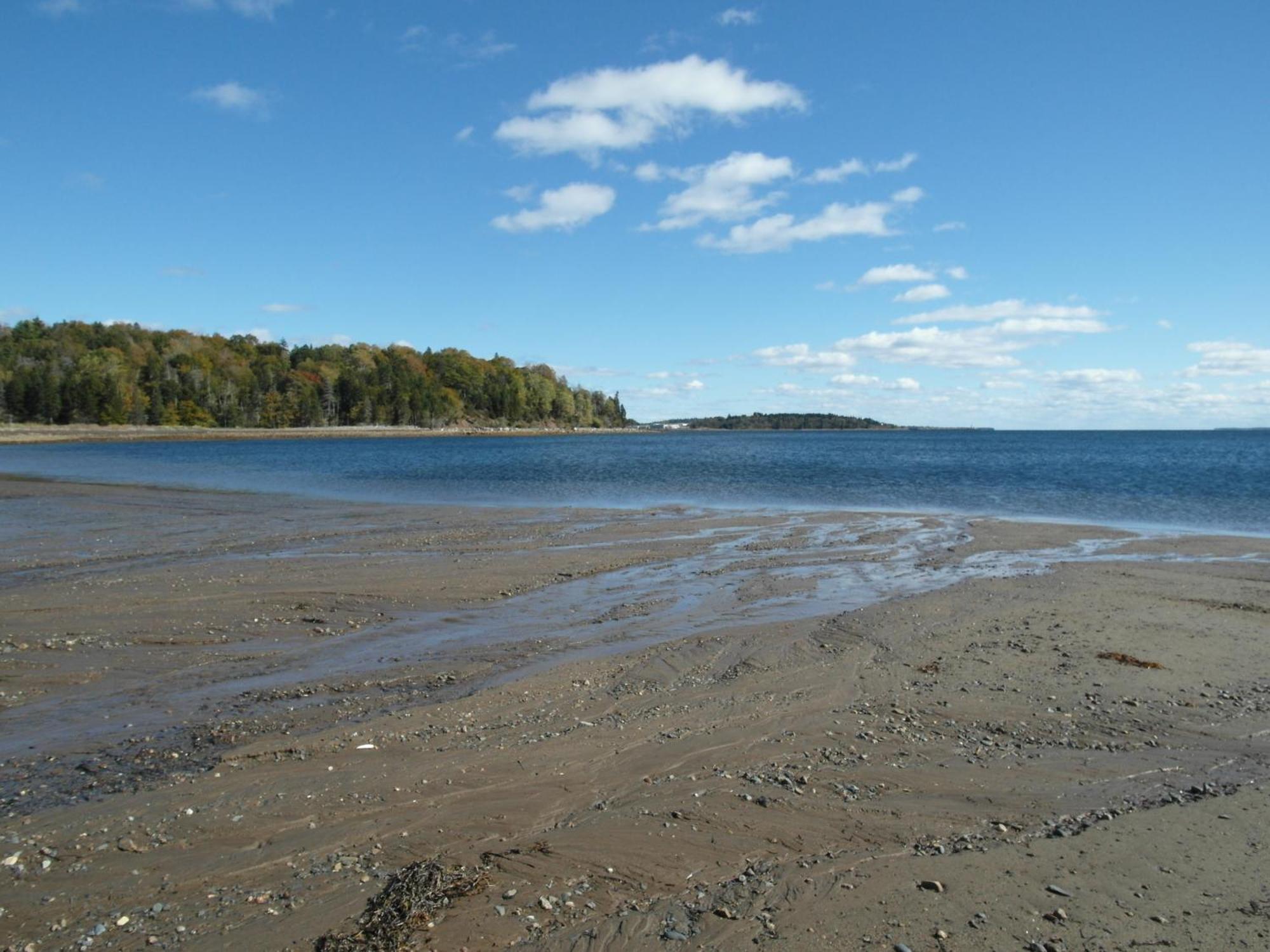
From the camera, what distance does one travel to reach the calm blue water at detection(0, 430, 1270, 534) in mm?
34219

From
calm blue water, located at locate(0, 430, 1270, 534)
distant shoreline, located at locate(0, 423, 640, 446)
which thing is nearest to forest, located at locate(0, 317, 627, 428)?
distant shoreline, located at locate(0, 423, 640, 446)

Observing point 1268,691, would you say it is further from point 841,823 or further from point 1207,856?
point 841,823

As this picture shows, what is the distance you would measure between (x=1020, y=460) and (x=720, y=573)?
230 ft

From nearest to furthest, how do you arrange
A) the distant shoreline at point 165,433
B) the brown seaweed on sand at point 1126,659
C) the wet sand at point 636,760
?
the wet sand at point 636,760 < the brown seaweed on sand at point 1126,659 < the distant shoreline at point 165,433

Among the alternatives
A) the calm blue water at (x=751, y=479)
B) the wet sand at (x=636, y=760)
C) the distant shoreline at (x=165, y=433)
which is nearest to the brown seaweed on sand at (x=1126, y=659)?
the wet sand at (x=636, y=760)

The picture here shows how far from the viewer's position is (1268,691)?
9.82 meters

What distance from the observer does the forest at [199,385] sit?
122 m

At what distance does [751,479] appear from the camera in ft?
162

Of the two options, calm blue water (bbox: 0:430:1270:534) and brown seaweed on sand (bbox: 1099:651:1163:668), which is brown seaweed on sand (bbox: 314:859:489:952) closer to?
brown seaweed on sand (bbox: 1099:651:1163:668)

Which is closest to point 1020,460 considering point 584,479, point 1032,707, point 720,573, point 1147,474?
point 1147,474

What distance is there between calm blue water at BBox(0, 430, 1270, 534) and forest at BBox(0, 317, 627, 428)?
4153 cm

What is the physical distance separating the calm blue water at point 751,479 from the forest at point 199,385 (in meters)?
41.5

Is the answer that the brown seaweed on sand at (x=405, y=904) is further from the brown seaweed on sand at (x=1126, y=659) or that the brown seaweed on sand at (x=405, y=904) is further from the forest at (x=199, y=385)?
the forest at (x=199, y=385)

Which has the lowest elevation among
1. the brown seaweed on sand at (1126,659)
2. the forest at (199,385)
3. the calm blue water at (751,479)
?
the brown seaweed on sand at (1126,659)
